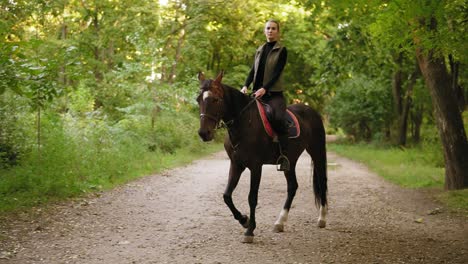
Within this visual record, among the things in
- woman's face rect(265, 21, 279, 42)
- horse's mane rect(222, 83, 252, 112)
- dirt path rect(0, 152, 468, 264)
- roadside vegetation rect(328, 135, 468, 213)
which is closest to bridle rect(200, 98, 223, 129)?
horse's mane rect(222, 83, 252, 112)

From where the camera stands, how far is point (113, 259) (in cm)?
603

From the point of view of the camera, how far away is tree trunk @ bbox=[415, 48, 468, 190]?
11.8 metres

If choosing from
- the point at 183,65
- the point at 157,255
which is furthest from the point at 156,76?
the point at 157,255

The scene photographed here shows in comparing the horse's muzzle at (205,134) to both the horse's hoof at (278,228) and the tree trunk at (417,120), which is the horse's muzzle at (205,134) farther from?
the tree trunk at (417,120)

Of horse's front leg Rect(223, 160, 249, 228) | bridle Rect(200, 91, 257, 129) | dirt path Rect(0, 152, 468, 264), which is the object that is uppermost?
bridle Rect(200, 91, 257, 129)

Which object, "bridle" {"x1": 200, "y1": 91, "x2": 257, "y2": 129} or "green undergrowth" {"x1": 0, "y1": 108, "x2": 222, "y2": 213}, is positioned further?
"green undergrowth" {"x1": 0, "y1": 108, "x2": 222, "y2": 213}

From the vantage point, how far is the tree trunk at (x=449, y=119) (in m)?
11.8

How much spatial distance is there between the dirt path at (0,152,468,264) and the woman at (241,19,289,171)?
149cm

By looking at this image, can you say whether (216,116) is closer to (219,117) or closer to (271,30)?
(219,117)

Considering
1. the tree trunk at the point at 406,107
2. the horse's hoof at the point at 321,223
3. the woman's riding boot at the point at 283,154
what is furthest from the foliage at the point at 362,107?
the woman's riding boot at the point at 283,154

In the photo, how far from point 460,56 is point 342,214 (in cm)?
365

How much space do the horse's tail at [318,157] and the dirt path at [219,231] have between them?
1.91 feet

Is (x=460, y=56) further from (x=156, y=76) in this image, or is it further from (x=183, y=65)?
(x=183, y=65)

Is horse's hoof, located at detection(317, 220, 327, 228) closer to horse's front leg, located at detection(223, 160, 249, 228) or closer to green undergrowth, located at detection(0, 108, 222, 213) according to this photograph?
horse's front leg, located at detection(223, 160, 249, 228)
